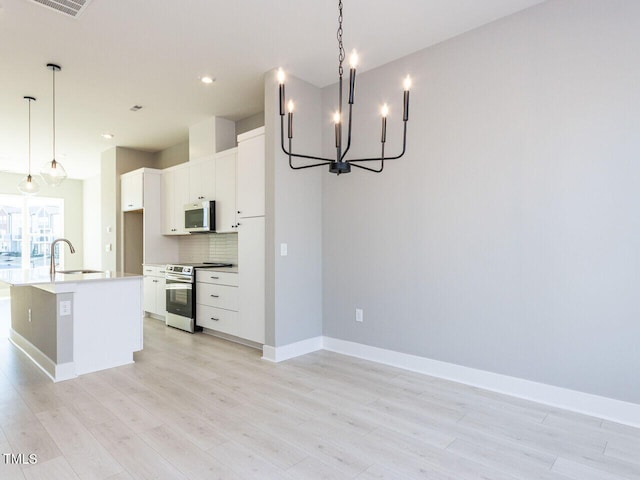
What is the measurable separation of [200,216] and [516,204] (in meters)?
3.73

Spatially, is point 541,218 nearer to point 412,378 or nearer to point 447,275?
point 447,275

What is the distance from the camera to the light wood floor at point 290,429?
75.7 inches

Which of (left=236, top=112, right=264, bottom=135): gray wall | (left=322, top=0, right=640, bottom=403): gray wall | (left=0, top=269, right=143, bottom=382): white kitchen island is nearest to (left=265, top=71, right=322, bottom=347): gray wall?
(left=322, top=0, right=640, bottom=403): gray wall

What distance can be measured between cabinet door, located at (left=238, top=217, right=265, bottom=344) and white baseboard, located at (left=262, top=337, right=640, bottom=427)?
37cm

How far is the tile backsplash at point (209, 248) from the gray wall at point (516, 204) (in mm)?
2183

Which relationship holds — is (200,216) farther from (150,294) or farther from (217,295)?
(150,294)

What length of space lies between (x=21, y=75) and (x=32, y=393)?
305 centimetres

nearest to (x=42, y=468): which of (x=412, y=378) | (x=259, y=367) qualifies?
(x=259, y=367)

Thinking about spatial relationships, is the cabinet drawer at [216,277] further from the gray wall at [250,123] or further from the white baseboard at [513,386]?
the gray wall at [250,123]

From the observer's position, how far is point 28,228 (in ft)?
28.5

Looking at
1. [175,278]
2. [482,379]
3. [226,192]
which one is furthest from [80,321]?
[482,379]

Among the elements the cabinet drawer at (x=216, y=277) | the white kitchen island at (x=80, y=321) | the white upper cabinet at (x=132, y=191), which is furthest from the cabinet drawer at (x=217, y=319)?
the white upper cabinet at (x=132, y=191)

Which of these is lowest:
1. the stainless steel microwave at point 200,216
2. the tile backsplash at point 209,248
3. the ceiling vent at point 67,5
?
the tile backsplash at point 209,248

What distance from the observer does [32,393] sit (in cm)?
287
